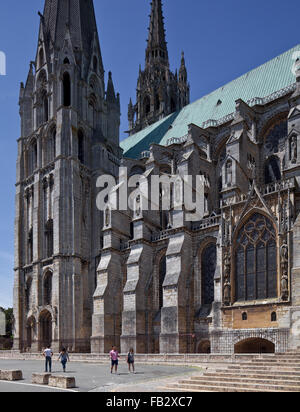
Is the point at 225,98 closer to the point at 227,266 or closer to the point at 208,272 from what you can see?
the point at 208,272

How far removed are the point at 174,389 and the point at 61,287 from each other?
917 inches

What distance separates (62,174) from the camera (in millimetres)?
38656

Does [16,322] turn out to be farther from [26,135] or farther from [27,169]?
[26,135]

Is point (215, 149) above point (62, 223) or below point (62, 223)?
above

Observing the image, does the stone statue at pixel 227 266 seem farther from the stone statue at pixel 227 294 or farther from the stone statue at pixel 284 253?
the stone statue at pixel 284 253

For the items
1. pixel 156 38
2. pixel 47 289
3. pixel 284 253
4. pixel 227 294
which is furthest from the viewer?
pixel 156 38

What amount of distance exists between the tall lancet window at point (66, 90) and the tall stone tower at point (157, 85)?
48.0 ft

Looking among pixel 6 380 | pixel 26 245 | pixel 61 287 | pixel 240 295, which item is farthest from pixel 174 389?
pixel 26 245

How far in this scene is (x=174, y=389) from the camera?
14.1m

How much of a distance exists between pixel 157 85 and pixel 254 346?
126 ft

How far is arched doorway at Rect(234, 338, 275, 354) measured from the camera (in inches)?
978

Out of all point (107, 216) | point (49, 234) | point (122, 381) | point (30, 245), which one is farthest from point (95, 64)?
point (122, 381)

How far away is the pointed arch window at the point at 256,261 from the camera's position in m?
25.1

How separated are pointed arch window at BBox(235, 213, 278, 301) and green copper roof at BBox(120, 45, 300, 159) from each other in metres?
12.7
